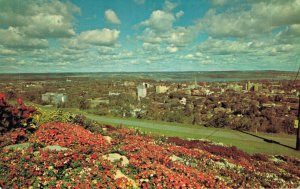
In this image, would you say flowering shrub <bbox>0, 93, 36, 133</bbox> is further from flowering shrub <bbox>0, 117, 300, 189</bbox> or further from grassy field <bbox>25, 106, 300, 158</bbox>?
grassy field <bbox>25, 106, 300, 158</bbox>

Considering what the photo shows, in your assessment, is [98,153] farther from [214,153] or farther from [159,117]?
[159,117]

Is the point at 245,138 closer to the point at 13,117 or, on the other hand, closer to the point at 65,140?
the point at 65,140

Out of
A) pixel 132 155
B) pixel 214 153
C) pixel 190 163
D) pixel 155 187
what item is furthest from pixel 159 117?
pixel 155 187

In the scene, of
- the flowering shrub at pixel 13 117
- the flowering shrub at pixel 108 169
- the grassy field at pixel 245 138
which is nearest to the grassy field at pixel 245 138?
the grassy field at pixel 245 138

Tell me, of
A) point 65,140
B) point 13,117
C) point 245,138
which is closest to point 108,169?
point 65,140

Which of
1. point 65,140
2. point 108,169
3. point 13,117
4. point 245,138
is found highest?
point 13,117

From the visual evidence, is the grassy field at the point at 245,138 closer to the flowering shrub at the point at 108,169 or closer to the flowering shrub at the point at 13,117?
the flowering shrub at the point at 108,169

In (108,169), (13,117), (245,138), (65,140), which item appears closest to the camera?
(108,169)

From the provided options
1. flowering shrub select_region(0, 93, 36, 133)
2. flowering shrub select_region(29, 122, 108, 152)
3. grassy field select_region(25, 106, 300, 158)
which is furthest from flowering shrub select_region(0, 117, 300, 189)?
grassy field select_region(25, 106, 300, 158)

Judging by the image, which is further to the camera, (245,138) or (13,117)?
(245,138)
